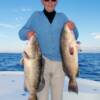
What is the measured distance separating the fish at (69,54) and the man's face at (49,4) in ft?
1.72

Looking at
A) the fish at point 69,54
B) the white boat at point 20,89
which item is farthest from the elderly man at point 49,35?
the white boat at point 20,89

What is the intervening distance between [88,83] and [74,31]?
469 cm

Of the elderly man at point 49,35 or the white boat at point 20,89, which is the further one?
the white boat at point 20,89

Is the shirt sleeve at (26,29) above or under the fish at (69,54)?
above

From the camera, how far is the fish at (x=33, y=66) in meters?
4.52

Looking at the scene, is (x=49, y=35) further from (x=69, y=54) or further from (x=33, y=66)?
(x=33, y=66)

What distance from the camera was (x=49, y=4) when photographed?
16.8 feet

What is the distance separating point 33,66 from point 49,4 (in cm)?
105

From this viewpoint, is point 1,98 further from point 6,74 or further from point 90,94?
point 6,74

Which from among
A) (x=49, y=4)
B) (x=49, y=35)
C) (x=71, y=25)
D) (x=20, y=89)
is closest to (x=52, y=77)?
(x=49, y=35)

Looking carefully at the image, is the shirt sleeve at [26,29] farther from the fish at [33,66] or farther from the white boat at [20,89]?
the white boat at [20,89]

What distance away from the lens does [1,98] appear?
25.1 feet

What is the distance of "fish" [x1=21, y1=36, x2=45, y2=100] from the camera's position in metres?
4.52

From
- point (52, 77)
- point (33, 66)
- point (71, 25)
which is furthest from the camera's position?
point (52, 77)
